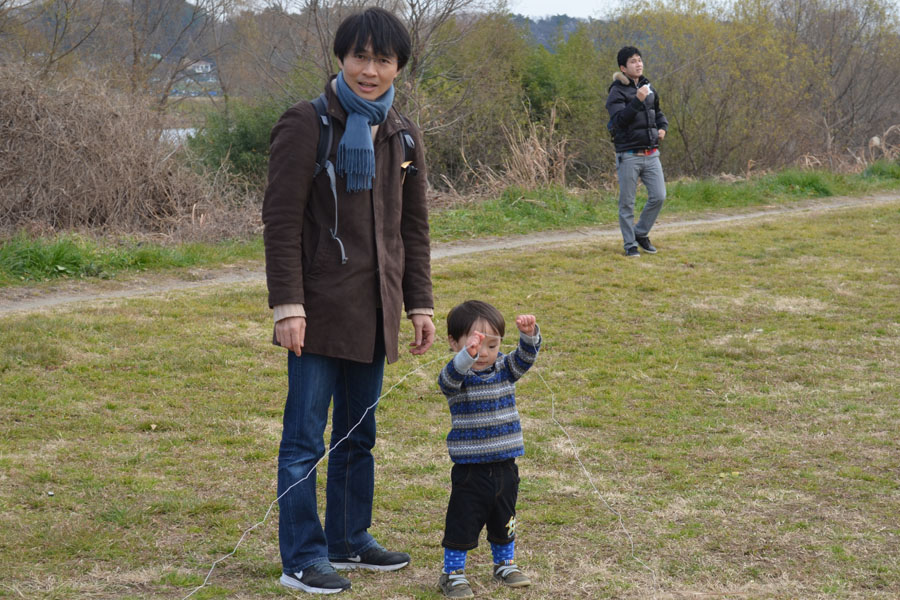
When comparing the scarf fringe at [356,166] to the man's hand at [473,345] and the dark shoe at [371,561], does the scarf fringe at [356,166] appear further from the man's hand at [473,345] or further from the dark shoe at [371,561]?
the dark shoe at [371,561]

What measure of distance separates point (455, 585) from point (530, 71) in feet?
62.4

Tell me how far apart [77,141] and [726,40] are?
15077 mm

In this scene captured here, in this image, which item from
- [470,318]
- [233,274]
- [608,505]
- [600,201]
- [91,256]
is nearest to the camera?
[470,318]

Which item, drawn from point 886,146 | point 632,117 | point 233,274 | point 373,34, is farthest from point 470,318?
point 886,146

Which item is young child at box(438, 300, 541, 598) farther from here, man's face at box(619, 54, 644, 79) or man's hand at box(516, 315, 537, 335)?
man's face at box(619, 54, 644, 79)

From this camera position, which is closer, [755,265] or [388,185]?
[388,185]

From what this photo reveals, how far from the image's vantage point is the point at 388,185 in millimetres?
3371

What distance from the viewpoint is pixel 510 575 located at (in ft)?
11.5

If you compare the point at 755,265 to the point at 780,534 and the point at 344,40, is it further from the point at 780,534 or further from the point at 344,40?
the point at 344,40

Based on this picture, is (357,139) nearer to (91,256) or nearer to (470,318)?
(470,318)

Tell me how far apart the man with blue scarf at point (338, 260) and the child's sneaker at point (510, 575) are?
55cm

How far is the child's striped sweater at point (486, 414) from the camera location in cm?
342

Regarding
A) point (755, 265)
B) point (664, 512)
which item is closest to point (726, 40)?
point (755, 265)

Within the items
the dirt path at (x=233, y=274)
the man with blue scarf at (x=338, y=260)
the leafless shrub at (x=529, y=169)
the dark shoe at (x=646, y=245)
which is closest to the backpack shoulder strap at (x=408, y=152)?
the man with blue scarf at (x=338, y=260)
